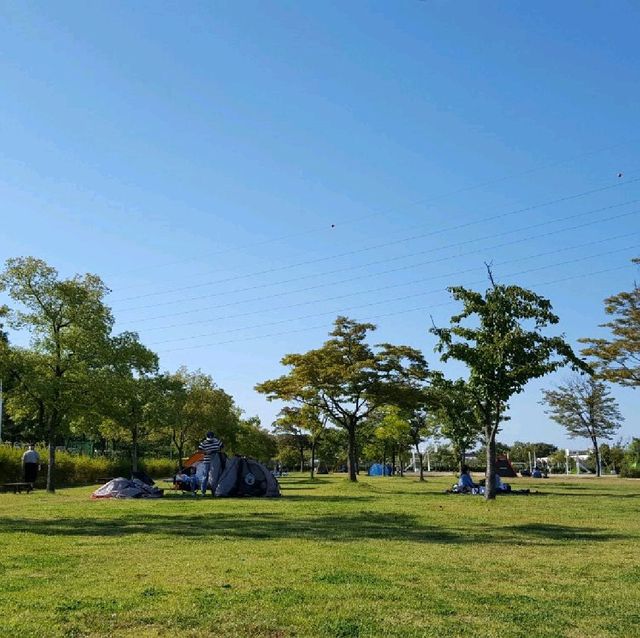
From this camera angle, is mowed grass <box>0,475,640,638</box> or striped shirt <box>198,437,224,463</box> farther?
striped shirt <box>198,437,224,463</box>

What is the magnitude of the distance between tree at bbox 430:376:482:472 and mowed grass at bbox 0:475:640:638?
10.1 m

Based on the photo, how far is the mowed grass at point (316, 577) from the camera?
5582 millimetres

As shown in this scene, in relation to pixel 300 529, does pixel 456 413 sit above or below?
above

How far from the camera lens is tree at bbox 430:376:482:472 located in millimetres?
24406

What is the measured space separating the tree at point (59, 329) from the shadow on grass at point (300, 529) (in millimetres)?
13711

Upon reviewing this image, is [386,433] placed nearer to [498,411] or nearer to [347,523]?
[498,411]

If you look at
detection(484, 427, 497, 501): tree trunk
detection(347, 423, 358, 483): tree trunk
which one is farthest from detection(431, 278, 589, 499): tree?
detection(347, 423, 358, 483): tree trunk

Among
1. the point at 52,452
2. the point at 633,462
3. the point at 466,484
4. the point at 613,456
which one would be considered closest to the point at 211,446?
the point at 52,452

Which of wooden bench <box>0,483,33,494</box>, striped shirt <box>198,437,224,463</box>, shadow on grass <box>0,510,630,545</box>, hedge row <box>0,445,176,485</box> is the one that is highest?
striped shirt <box>198,437,224,463</box>

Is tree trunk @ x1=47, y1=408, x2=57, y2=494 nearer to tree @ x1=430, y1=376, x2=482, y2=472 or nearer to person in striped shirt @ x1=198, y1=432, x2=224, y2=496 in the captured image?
person in striped shirt @ x1=198, y1=432, x2=224, y2=496

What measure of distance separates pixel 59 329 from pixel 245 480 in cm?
1060

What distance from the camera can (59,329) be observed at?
28.5 metres

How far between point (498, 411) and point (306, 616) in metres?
18.6

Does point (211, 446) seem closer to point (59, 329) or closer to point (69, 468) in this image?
point (59, 329)
